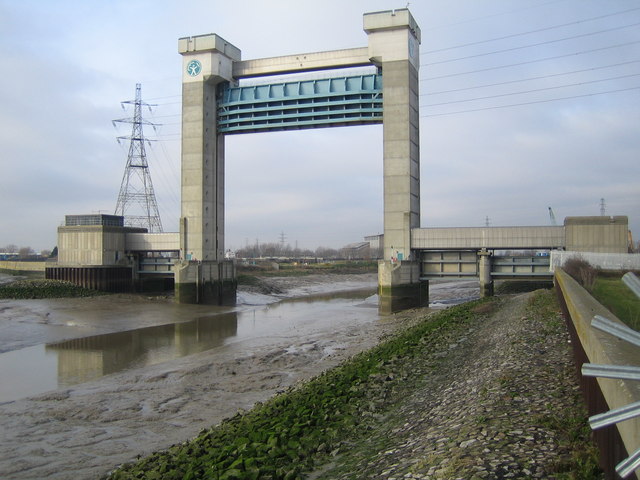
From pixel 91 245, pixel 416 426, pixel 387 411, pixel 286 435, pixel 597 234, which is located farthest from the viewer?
pixel 91 245

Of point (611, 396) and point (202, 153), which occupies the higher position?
point (202, 153)

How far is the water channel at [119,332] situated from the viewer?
1819 cm

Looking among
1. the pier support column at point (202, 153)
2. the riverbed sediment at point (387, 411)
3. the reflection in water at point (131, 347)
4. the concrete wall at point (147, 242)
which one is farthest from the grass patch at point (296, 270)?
the riverbed sediment at point (387, 411)

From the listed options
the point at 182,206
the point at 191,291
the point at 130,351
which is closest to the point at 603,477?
the point at 130,351

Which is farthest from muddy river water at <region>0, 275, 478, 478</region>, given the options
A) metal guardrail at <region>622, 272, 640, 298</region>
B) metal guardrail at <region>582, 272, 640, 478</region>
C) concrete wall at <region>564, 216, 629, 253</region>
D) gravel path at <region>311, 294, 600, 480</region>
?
concrete wall at <region>564, 216, 629, 253</region>

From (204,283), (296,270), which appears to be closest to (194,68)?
(204,283)

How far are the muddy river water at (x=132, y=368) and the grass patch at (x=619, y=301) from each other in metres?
8.59

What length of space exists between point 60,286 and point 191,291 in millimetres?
10558

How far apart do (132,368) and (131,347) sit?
477cm

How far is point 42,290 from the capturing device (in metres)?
39.5

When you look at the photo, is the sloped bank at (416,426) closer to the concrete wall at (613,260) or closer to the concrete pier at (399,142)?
the concrete wall at (613,260)

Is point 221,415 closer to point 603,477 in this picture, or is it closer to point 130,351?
point 603,477

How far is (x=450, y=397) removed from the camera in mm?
9297

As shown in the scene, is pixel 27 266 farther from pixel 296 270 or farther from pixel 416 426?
pixel 416 426
